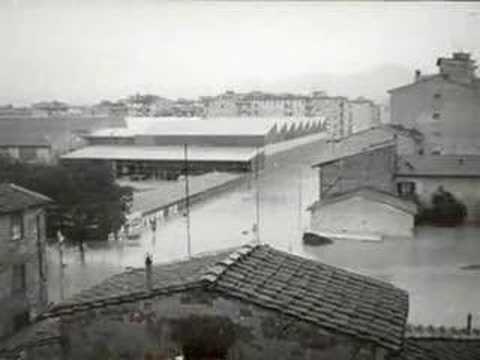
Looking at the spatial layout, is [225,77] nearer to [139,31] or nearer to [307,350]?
[139,31]

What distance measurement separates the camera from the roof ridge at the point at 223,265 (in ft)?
6.60

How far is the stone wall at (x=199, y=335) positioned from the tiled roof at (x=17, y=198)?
1621 mm

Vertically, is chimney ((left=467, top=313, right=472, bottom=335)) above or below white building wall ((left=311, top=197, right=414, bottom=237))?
below

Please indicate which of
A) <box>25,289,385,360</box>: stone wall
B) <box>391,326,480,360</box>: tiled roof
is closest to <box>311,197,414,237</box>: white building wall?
<box>391,326,480,360</box>: tiled roof

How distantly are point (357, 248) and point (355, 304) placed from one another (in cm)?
254

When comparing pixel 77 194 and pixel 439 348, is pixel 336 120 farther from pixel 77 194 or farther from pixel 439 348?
pixel 439 348

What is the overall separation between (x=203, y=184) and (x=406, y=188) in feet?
8.39

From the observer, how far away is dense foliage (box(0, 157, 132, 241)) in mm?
3992

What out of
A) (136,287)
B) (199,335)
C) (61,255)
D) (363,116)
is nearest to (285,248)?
(61,255)

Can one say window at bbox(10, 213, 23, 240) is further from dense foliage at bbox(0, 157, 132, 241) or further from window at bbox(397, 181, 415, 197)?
window at bbox(397, 181, 415, 197)

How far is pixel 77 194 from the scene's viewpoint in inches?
164

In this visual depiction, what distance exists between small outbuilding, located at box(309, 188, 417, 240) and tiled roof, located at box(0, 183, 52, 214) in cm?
246

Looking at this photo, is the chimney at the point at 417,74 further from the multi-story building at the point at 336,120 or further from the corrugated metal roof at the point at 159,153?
the multi-story building at the point at 336,120

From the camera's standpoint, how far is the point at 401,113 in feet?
16.0
